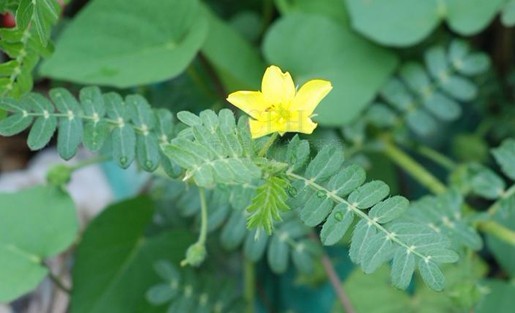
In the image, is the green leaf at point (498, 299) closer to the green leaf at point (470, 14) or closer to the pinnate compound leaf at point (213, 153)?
the green leaf at point (470, 14)

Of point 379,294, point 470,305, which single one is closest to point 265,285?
point 379,294

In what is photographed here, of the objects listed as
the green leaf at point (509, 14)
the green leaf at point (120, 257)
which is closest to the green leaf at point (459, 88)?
the green leaf at point (509, 14)

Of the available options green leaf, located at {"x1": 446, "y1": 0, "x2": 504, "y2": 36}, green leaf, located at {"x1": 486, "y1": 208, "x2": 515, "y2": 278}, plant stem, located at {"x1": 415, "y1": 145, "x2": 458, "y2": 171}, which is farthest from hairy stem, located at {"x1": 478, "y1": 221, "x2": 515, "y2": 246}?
green leaf, located at {"x1": 446, "y1": 0, "x2": 504, "y2": 36}

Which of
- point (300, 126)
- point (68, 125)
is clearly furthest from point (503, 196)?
point (68, 125)

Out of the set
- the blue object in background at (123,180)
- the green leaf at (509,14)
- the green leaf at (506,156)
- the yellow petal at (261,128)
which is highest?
the yellow petal at (261,128)

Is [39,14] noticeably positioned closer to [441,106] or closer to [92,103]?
[92,103]

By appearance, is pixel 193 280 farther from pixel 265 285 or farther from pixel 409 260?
pixel 409 260
